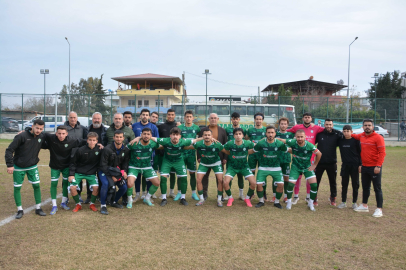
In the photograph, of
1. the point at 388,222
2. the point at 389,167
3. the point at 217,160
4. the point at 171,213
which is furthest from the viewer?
the point at 389,167

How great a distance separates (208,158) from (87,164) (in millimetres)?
2559

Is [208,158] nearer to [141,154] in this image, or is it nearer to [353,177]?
[141,154]

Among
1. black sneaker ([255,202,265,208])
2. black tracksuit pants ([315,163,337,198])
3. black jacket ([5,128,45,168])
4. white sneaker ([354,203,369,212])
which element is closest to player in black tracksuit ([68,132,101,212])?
black jacket ([5,128,45,168])

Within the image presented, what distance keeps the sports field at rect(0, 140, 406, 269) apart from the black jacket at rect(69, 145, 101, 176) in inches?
32.7

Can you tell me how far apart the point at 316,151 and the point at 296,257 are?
118 inches

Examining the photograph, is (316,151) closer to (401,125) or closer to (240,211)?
(240,211)

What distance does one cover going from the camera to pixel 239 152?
654 cm

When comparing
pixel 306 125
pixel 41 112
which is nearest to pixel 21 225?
pixel 306 125

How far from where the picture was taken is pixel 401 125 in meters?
22.3

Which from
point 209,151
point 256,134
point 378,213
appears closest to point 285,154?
point 256,134

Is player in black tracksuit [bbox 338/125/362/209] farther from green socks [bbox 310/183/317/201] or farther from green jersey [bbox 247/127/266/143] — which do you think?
green jersey [bbox 247/127/266/143]

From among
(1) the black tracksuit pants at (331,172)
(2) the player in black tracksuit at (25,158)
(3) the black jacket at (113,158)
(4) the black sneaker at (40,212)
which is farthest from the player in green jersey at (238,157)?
(2) the player in black tracksuit at (25,158)

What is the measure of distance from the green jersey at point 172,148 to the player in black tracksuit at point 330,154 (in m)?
2.97

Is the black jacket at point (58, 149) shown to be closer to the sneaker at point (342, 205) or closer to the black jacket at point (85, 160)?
the black jacket at point (85, 160)
